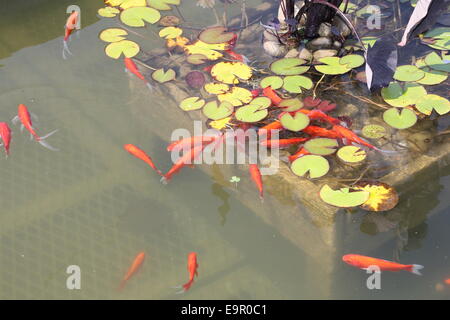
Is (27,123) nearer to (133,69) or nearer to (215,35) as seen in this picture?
(133,69)

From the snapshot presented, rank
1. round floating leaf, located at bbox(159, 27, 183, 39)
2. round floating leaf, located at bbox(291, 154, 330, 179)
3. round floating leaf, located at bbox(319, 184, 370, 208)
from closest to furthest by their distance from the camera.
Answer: round floating leaf, located at bbox(319, 184, 370, 208) < round floating leaf, located at bbox(291, 154, 330, 179) < round floating leaf, located at bbox(159, 27, 183, 39)

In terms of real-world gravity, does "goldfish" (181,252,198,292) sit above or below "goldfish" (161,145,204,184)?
below

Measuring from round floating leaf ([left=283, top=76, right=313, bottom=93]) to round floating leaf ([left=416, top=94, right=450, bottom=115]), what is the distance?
56 centimetres

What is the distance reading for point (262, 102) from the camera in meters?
2.98

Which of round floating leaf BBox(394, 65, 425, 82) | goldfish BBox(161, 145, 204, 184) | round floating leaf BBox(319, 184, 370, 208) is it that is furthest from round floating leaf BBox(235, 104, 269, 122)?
round floating leaf BBox(394, 65, 425, 82)

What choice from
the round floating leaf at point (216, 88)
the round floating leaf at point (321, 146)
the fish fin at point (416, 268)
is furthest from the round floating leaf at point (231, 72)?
the fish fin at point (416, 268)

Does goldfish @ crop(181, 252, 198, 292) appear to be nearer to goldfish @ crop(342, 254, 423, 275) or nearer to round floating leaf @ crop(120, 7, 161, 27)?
goldfish @ crop(342, 254, 423, 275)

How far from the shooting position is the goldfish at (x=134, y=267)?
2.50 metres

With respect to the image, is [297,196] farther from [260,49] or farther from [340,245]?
[260,49]

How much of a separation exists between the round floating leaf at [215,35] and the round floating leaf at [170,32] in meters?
0.15

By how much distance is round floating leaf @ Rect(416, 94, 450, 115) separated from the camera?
9.53ft

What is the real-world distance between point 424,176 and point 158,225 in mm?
1227

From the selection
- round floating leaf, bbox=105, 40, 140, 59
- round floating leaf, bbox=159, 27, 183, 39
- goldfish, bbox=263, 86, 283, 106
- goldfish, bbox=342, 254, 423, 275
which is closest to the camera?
goldfish, bbox=342, 254, 423, 275

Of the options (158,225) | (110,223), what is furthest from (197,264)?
(110,223)
